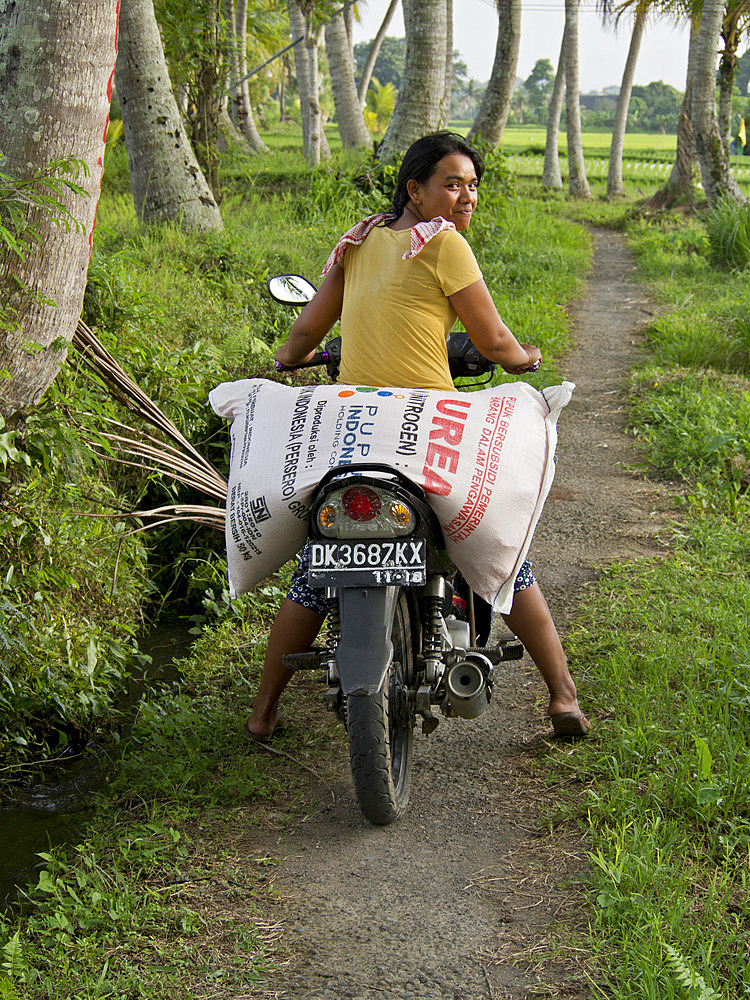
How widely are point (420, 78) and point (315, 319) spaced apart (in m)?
8.32

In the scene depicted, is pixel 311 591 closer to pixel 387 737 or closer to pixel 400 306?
pixel 387 737

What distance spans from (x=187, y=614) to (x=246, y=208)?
20.6 feet

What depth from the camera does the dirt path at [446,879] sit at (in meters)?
2.31

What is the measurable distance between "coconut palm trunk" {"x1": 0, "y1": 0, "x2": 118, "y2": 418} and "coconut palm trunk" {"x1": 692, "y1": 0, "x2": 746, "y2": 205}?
11819 millimetres

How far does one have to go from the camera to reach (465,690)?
2803 mm

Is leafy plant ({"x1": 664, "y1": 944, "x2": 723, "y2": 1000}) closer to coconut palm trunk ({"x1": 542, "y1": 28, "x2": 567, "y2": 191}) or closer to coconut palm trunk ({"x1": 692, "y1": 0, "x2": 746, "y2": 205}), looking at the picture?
coconut palm trunk ({"x1": 692, "y1": 0, "x2": 746, "y2": 205})

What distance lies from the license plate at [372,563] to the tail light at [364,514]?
29mm

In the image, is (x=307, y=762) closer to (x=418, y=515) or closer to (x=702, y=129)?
(x=418, y=515)

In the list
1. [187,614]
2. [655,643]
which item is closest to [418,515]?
[655,643]

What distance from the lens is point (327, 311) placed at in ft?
10.6

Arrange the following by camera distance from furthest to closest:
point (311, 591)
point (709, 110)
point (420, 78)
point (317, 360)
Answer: point (709, 110) → point (420, 78) → point (317, 360) → point (311, 591)

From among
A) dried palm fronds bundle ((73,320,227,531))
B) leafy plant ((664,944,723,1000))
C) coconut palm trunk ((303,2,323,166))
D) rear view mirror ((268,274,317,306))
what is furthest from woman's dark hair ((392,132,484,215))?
coconut palm trunk ((303,2,323,166))

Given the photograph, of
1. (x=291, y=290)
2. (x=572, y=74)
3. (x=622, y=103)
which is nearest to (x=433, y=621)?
(x=291, y=290)

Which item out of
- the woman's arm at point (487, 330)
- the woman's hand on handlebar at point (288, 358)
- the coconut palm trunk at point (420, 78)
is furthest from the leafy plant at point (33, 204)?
the coconut palm trunk at point (420, 78)
